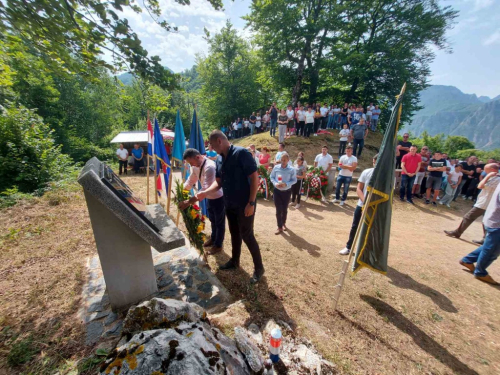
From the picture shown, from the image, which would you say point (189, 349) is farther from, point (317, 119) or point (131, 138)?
point (131, 138)

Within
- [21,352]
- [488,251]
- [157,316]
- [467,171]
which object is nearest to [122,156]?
[21,352]

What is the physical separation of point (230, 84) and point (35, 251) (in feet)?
83.5

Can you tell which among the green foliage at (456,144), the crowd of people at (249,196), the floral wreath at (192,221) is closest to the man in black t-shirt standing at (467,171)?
the crowd of people at (249,196)

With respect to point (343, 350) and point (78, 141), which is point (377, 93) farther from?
point (78, 141)

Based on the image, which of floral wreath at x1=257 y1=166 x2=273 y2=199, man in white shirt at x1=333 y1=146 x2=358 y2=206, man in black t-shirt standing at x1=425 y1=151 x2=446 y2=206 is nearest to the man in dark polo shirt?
floral wreath at x1=257 y1=166 x2=273 y2=199

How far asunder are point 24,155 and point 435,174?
16008mm

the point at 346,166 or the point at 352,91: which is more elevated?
the point at 352,91

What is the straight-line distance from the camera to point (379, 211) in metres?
3.01

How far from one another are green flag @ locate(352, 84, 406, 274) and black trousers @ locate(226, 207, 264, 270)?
145 centimetres

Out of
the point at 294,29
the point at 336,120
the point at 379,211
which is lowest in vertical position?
the point at 379,211

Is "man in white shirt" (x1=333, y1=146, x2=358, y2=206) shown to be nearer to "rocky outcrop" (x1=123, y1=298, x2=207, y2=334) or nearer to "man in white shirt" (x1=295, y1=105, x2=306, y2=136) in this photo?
"man in white shirt" (x1=295, y1=105, x2=306, y2=136)

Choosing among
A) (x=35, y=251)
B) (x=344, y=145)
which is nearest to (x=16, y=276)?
(x=35, y=251)

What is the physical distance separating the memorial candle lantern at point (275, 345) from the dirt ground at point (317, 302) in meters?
0.54

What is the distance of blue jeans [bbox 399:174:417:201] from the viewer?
29.4 feet
